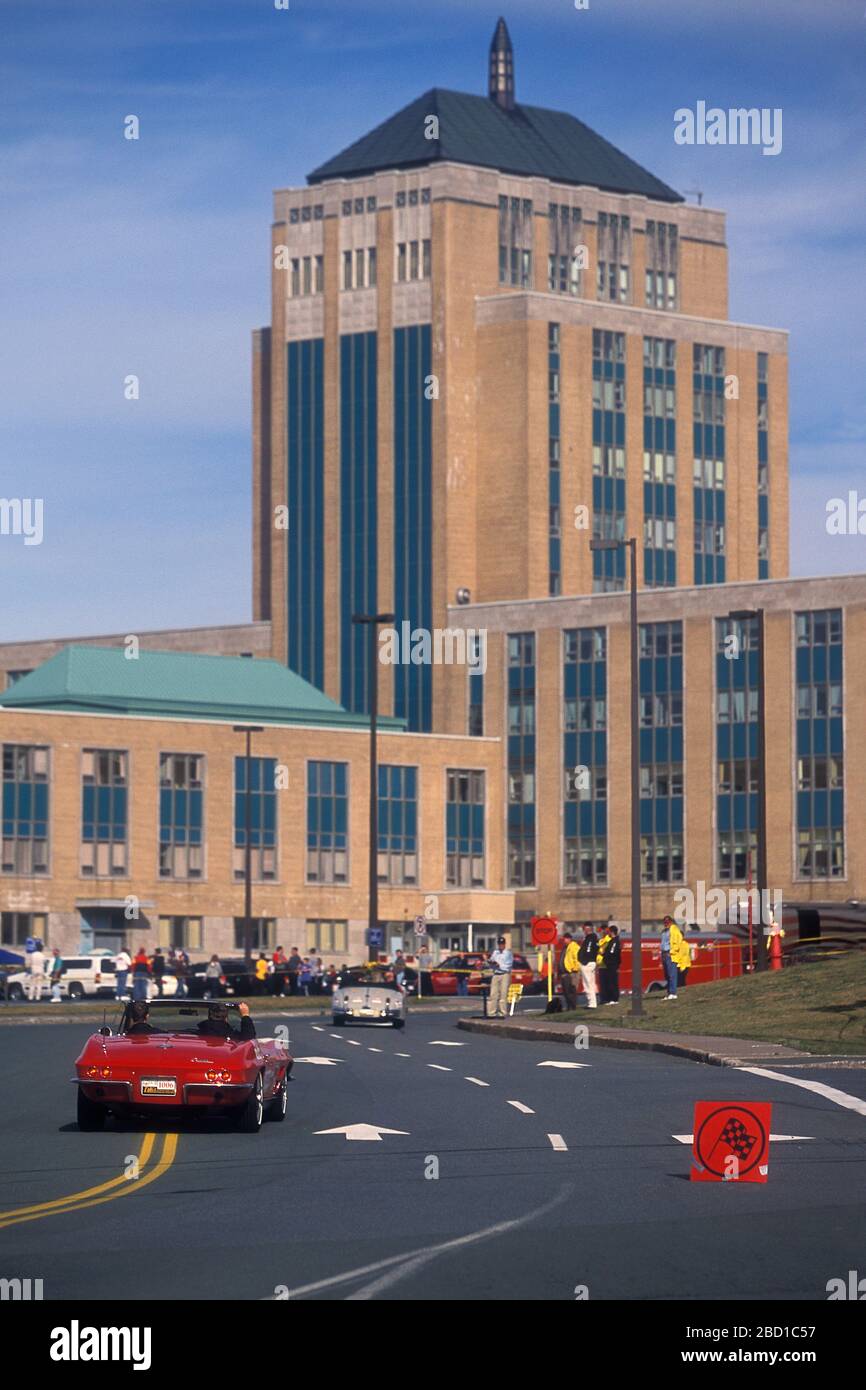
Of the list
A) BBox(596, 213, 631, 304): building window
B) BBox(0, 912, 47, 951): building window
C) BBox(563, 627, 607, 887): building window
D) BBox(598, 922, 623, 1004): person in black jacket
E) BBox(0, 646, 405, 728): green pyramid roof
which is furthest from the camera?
BBox(596, 213, 631, 304): building window

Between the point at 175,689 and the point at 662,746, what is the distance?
22.9m

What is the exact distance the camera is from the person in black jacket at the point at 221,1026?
22531mm

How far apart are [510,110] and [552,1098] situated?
12244cm

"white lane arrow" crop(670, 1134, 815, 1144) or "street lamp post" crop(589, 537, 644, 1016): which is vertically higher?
"street lamp post" crop(589, 537, 644, 1016)

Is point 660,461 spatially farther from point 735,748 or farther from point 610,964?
point 610,964

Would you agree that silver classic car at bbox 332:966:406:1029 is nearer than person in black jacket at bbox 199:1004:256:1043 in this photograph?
No

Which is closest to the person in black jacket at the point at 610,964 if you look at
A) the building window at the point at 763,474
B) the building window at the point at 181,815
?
the building window at the point at 181,815

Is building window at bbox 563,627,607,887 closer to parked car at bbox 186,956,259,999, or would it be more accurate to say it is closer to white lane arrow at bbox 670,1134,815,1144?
parked car at bbox 186,956,259,999

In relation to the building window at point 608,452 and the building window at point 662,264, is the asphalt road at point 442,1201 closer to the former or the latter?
the building window at point 608,452

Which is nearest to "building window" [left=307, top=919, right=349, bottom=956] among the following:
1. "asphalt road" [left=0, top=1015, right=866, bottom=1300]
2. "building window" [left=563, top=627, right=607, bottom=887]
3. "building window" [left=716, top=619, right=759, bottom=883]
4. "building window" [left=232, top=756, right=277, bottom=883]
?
"building window" [left=232, top=756, right=277, bottom=883]

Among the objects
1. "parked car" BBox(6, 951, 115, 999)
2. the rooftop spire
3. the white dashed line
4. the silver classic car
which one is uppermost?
the rooftop spire

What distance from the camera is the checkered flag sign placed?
1728 cm

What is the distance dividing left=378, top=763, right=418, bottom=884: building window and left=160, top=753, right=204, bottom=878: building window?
968 cm

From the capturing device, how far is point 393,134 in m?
137
